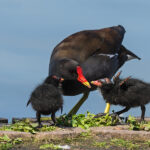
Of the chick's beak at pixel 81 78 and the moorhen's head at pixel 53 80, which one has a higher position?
the chick's beak at pixel 81 78

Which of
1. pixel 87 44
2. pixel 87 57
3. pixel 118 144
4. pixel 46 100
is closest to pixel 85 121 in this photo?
pixel 46 100

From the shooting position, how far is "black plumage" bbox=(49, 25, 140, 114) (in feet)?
26.2

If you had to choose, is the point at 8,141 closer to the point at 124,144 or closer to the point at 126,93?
the point at 124,144

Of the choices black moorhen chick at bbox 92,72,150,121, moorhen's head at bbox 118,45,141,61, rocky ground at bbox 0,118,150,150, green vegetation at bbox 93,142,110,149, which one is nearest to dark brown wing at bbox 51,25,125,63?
moorhen's head at bbox 118,45,141,61

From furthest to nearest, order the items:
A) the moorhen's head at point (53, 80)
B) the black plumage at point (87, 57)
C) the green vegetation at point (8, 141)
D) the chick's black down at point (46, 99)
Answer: the black plumage at point (87, 57), the moorhen's head at point (53, 80), the chick's black down at point (46, 99), the green vegetation at point (8, 141)

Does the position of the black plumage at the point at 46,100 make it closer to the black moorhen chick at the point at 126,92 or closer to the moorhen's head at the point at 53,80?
the moorhen's head at the point at 53,80

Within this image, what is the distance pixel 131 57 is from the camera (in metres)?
10.6

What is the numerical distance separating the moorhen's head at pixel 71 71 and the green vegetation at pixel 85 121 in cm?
99

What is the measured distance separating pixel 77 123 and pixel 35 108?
2.72ft

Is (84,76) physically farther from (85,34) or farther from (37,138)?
(37,138)

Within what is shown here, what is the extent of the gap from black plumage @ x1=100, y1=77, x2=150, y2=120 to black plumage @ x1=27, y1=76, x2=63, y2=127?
1199 millimetres

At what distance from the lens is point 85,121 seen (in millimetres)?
6754

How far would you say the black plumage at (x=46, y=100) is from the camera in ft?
20.7

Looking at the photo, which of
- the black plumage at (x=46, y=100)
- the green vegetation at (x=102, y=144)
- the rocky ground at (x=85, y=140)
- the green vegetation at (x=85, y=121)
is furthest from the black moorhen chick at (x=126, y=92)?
the green vegetation at (x=102, y=144)
